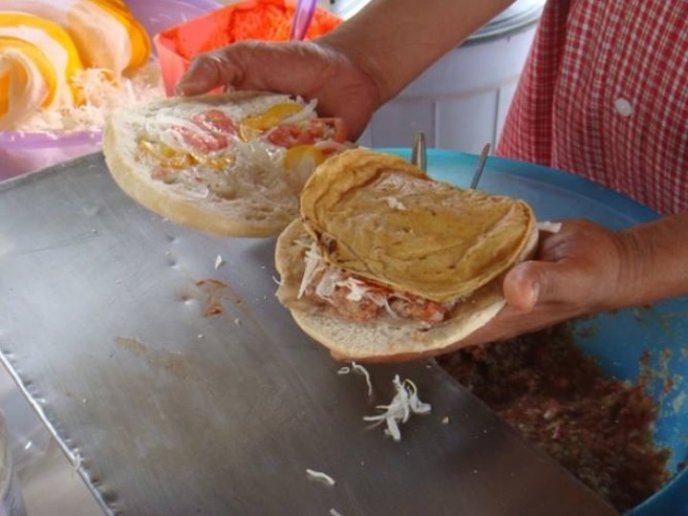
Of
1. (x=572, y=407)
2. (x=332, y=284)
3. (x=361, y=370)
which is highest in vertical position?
(x=332, y=284)

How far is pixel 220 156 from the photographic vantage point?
106 centimetres

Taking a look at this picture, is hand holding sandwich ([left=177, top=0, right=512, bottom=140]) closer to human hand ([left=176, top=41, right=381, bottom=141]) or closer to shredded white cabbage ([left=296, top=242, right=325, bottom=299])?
human hand ([left=176, top=41, right=381, bottom=141])

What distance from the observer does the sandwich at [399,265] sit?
830 millimetres

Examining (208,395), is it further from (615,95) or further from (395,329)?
(615,95)

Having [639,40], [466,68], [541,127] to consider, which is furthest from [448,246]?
[466,68]

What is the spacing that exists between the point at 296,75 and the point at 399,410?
0.57 meters

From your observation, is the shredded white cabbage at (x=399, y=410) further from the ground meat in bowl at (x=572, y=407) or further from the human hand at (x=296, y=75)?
the human hand at (x=296, y=75)

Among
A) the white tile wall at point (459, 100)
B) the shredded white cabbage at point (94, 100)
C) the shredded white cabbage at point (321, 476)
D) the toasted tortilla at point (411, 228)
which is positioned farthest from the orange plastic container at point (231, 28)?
the shredded white cabbage at point (321, 476)

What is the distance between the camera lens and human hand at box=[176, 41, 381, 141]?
1.16 metres

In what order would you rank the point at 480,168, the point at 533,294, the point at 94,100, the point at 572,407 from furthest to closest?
1. the point at 94,100
2. the point at 480,168
3. the point at 572,407
4. the point at 533,294

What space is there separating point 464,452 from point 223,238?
45 centimetres

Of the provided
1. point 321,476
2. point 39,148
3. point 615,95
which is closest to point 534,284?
point 321,476

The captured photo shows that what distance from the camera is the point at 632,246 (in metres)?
0.87

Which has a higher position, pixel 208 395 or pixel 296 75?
pixel 296 75
